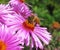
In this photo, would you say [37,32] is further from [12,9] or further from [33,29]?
[12,9]

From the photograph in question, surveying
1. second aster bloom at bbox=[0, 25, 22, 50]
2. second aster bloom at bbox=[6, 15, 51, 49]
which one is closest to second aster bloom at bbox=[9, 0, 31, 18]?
second aster bloom at bbox=[6, 15, 51, 49]

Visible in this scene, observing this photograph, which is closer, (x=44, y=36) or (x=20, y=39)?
(x=20, y=39)

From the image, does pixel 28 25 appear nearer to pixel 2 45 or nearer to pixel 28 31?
pixel 28 31

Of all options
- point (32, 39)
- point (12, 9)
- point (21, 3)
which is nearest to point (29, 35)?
point (32, 39)

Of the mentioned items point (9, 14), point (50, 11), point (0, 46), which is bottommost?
point (0, 46)

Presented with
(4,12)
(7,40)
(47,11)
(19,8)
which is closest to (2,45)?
(7,40)

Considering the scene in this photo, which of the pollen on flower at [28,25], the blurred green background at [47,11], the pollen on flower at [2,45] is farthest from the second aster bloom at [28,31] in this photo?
the blurred green background at [47,11]

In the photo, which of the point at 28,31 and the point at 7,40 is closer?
the point at 7,40
